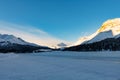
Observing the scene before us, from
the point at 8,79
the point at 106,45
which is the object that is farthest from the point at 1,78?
the point at 106,45

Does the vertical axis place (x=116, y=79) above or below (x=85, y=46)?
below

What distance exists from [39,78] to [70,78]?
6.30ft

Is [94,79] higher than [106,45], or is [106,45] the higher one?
[106,45]

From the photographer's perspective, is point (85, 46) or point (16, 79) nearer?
point (16, 79)

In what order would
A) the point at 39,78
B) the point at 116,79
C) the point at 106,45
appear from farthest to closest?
the point at 106,45
the point at 39,78
the point at 116,79

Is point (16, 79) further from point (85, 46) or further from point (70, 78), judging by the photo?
point (85, 46)

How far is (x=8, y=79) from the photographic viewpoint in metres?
13.6

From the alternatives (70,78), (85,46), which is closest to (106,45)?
(85,46)

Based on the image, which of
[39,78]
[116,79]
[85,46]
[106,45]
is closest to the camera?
[116,79]

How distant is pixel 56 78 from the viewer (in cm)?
1366

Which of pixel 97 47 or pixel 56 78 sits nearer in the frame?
pixel 56 78

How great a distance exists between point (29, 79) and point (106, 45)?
144604mm

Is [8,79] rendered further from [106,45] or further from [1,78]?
[106,45]

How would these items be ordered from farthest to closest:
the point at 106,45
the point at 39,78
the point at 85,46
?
1. the point at 85,46
2. the point at 106,45
3. the point at 39,78
